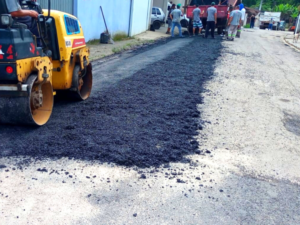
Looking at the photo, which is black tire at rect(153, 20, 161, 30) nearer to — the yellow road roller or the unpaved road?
the unpaved road

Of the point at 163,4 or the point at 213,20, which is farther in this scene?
the point at 163,4

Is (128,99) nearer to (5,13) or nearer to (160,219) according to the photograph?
(5,13)

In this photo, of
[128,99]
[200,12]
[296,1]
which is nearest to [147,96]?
[128,99]

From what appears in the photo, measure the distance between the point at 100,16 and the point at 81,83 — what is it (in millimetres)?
9695

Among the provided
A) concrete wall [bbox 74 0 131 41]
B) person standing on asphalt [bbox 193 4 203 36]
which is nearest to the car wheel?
person standing on asphalt [bbox 193 4 203 36]

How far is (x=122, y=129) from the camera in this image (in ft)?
15.2

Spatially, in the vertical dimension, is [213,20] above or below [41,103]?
above

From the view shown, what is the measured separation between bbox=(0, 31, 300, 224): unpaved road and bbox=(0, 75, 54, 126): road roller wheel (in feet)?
0.60

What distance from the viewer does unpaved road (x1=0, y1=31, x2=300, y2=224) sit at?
9.77ft

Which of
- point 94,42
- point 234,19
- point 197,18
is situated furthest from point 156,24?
point 94,42

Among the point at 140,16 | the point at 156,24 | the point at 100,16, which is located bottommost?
the point at 156,24

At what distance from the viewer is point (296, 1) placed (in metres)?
53.8

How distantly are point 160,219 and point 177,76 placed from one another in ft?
19.4

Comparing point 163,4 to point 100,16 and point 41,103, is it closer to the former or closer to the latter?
point 100,16
